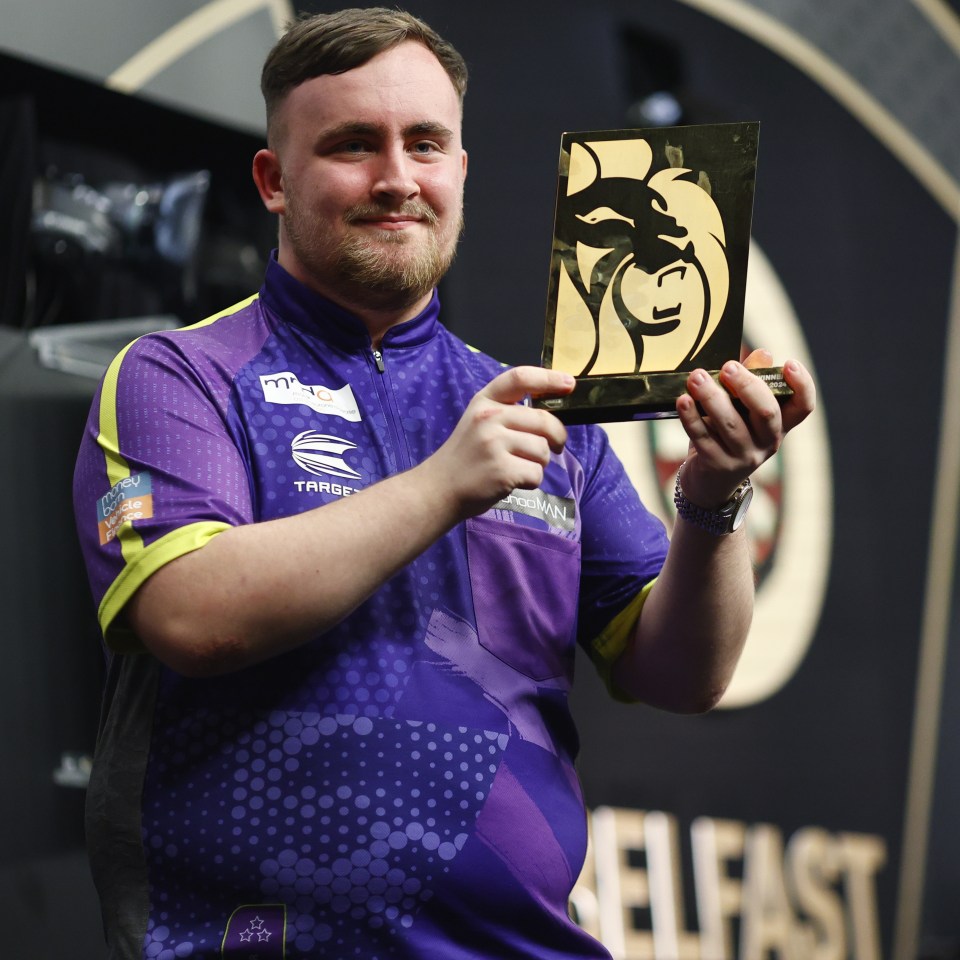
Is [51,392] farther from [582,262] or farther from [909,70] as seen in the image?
[909,70]

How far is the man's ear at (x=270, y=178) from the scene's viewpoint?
1384mm

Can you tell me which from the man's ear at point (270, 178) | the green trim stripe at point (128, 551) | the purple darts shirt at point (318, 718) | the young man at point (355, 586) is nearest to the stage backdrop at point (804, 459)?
the man's ear at point (270, 178)

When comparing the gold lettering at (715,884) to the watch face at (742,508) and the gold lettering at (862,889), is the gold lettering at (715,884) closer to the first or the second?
the gold lettering at (862,889)

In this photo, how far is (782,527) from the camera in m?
3.47

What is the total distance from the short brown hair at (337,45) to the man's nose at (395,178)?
10 centimetres

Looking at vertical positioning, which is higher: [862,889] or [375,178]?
[375,178]

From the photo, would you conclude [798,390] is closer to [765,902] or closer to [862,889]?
[765,902]

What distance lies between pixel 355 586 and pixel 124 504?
22 centimetres

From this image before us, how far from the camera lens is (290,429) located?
1.20 meters

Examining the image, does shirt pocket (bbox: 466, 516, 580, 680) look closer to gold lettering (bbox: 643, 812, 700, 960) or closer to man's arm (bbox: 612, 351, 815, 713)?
man's arm (bbox: 612, 351, 815, 713)

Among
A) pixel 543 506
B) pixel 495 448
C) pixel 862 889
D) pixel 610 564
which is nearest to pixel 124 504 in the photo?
pixel 495 448

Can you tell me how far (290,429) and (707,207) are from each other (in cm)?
44

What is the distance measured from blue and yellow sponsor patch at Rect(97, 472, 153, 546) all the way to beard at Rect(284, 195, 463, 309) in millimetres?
311

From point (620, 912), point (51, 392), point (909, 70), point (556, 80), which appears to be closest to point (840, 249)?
point (909, 70)
